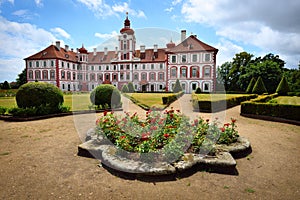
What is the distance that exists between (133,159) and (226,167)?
224 centimetres

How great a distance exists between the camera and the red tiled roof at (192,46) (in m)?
36.3

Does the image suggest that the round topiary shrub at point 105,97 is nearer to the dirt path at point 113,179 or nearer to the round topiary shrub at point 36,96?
the round topiary shrub at point 36,96

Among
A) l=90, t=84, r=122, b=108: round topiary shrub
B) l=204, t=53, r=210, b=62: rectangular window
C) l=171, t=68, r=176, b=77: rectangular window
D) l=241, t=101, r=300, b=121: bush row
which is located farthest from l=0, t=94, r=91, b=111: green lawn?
l=204, t=53, r=210, b=62: rectangular window

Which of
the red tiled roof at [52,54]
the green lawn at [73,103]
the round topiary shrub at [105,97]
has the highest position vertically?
the red tiled roof at [52,54]

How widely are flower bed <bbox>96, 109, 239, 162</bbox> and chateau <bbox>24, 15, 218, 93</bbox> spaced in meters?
33.2

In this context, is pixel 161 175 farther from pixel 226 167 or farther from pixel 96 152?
pixel 96 152

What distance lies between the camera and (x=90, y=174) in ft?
12.5

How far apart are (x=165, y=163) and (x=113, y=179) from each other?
1.20 m

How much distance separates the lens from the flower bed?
4141mm

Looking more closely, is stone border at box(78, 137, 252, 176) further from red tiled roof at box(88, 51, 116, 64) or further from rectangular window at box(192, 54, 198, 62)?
red tiled roof at box(88, 51, 116, 64)

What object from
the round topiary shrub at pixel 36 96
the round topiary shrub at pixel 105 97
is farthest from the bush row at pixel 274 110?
the round topiary shrub at pixel 36 96

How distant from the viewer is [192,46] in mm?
37312

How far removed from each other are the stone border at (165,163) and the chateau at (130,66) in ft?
112

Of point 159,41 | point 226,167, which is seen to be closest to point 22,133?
point 159,41
